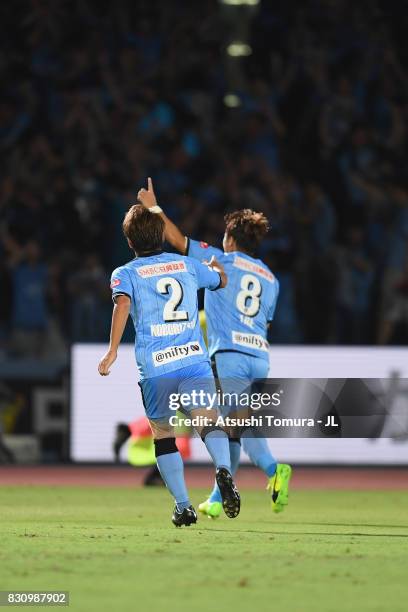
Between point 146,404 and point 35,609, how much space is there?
3.40m

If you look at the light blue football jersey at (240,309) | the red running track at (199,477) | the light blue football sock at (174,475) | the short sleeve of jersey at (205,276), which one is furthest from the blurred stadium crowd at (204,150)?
the light blue football sock at (174,475)

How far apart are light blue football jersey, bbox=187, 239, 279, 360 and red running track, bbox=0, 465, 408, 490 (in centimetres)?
405

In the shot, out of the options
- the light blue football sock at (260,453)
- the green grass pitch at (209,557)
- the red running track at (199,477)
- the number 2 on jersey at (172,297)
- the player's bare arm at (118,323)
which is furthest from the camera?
the red running track at (199,477)

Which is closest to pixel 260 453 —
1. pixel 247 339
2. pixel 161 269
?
pixel 247 339

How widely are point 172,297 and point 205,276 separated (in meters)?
0.34

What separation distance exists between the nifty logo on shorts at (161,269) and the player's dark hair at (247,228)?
4.57 feet

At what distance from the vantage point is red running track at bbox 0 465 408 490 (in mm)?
14383

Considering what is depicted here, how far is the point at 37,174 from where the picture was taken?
18297 millimetres

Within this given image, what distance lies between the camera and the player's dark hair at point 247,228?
1036 centimetres

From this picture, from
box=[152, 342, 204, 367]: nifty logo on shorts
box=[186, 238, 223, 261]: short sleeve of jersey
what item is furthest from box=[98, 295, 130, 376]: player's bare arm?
box=[186, 238, 223, 261]: short sleeve of jersey

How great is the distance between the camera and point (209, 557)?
24.7ft

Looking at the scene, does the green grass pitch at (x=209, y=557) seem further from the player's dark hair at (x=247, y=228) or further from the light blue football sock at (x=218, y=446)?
the player's dark hair at (x=247, y=228)

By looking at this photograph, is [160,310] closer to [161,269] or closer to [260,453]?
[161,269]

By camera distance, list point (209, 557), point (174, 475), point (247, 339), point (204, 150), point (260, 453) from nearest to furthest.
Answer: point (209, 557) < point (174, 475) < point (260, 453) < point (247, 339) < point (204, 150)
